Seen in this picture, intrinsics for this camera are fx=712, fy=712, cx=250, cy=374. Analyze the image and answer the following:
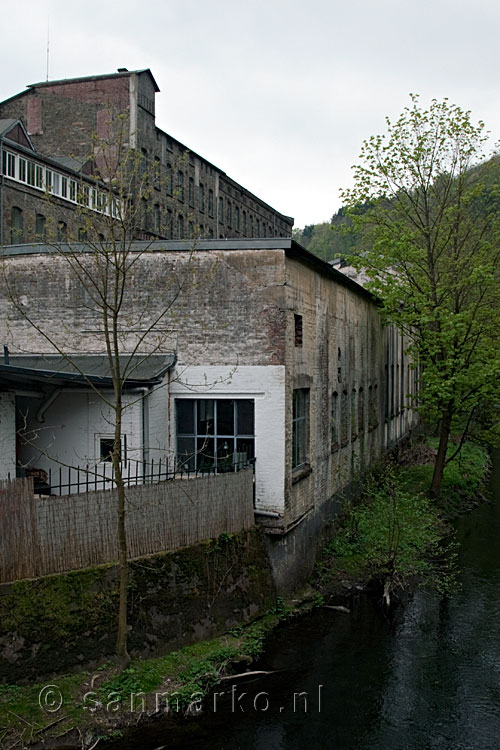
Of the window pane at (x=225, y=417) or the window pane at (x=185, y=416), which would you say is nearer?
the window pane at (x=225, y=417)

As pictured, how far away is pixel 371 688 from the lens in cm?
1220

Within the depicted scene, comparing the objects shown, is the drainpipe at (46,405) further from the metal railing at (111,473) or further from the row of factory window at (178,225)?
the row of factory window at (178,225)

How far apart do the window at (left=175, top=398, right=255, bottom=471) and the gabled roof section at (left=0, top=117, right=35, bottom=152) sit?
1039 inches

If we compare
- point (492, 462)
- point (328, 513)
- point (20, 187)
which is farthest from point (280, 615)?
point (20, 187)

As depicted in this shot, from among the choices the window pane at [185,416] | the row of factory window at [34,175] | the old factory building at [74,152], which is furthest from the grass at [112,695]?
the row of factory window at [34,175]

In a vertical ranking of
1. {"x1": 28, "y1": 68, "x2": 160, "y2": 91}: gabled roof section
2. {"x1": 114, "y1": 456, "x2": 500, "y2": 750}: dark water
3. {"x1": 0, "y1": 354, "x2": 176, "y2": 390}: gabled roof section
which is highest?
{"x1": 28, "y1": 68, "x2": 160, "y2": 91}: gabled roof section

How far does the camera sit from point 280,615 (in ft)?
47.9

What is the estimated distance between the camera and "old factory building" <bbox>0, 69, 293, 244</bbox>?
37.0 metres

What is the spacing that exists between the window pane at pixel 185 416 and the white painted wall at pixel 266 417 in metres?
0.69

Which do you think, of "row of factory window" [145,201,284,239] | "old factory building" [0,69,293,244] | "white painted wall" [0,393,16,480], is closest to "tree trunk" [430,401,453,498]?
Result: "old factory building" [0,69,293,244]

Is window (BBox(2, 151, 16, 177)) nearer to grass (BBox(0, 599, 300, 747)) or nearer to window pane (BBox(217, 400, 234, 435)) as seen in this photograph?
window pane (BBox(217, 400, 234, 435))

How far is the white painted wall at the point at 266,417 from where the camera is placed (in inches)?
596

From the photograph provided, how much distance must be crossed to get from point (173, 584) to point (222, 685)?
1.87 metres

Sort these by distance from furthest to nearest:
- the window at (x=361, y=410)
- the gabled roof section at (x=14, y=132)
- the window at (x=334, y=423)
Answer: the gabled roof section at (x=14, y=132), the window at (x=361, y=410), the window at (x=334, y=423)
